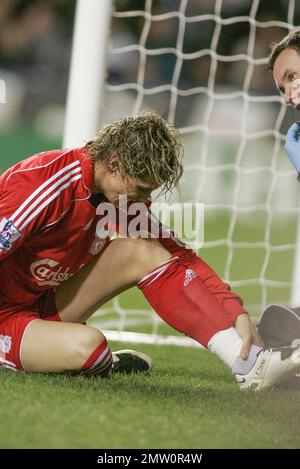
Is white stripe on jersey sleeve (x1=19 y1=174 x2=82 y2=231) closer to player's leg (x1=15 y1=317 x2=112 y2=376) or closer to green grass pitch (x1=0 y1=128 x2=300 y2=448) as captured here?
player's leg (x1=15 y1=317 x2=112 y2=376)

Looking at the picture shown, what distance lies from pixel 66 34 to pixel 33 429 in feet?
26.3

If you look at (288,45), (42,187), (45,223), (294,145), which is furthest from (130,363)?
(288,45)

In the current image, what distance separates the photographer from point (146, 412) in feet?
7.00

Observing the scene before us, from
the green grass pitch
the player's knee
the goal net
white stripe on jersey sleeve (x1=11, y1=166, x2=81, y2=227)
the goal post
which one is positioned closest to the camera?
the green grass pitch

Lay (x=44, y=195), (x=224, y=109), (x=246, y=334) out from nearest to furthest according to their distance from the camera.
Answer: (x=44, y=195)
(x=246, y=334)
(x=224, y=109)

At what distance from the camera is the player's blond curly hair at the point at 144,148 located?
2.42 m

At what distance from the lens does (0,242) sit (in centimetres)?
240

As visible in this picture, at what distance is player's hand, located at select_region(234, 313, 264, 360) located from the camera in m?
2.52

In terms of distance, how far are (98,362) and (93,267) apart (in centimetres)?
33

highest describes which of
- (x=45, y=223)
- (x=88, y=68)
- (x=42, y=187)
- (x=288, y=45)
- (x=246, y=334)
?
(x=288, y=45)

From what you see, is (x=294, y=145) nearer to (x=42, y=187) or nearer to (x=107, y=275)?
(x=107, y=275)

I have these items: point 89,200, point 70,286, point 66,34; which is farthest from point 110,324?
point 66,34

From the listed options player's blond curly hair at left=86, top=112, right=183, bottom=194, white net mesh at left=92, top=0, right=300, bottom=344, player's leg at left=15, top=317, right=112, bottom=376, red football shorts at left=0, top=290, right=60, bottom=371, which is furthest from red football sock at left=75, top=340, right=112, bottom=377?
white net mesh at left=92, top=0, right=300, bottom=344

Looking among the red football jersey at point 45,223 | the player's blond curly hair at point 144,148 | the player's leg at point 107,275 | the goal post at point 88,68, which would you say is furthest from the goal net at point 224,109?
the player's blond curly hair at point 144,148
